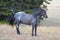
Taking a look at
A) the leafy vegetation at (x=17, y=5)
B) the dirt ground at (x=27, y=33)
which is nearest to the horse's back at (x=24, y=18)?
the dirt ground at (x=27, y=33)

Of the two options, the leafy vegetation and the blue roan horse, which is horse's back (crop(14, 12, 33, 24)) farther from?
the leafy vegetation

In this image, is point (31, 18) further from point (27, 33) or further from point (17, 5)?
point (17, 5)

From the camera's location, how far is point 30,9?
1936 centimetres

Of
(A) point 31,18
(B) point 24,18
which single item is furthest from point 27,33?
(A) point 31,18

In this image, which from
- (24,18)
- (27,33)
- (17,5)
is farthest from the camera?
(17,5)

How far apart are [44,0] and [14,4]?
246 centimetres

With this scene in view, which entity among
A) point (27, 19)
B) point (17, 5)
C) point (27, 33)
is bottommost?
point (27, 33)

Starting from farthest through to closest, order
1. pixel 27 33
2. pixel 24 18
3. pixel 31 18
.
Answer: pixel 27 33
pixel 24 18
pixel 31 18

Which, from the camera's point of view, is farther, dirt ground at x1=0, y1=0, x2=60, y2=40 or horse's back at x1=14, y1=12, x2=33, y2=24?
horse's back at x1=14, y1=12, x2=33, y2=24

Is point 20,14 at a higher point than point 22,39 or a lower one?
higher

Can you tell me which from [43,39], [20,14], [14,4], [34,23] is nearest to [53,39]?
[43,39]

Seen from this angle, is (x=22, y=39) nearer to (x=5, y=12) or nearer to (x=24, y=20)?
(x=24, y=20)

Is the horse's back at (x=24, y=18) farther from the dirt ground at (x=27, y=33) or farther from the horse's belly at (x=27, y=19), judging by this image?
the dirt ground at (x=27, y=33)

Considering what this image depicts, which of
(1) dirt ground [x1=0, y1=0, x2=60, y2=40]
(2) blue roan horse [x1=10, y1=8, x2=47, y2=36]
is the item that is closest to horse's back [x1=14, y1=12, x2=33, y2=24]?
(2) blue roan horse [x1=10, y1=8, x2=47, y2=36]
